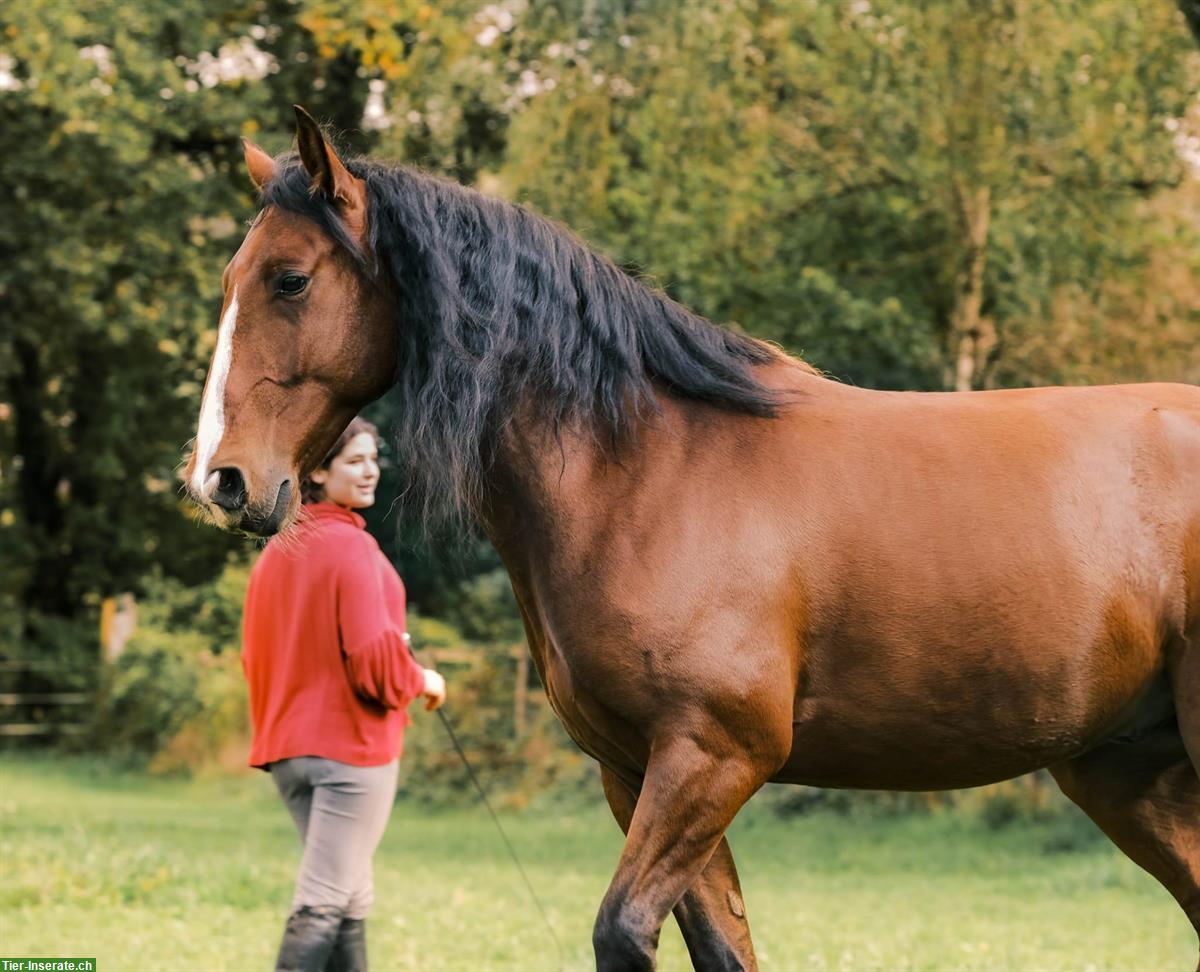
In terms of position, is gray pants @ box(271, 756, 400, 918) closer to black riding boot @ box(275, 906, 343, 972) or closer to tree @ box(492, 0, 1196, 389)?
black riding boot @ box(275, 906, 343, 972)

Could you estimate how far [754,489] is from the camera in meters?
3.42

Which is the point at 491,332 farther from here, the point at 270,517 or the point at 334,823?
the point at 334,823

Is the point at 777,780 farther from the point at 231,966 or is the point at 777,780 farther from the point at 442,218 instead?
the point at 231,966

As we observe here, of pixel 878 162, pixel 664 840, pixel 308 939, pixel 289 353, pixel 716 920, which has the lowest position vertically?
pixel 308 939

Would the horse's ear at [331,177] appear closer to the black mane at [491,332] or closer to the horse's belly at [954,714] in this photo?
the black mane at [491,332]

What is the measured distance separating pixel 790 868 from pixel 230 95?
1147 cm

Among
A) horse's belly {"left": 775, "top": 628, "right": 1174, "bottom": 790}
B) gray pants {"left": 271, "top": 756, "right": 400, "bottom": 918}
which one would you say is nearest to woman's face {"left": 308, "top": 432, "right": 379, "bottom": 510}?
gray pants {"left": 271, "top": 756, "right": 400, "bottom": 918}

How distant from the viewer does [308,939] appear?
465 cm

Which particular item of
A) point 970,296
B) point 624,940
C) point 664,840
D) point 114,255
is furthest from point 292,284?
point 114,255

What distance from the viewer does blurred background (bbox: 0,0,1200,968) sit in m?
13.5

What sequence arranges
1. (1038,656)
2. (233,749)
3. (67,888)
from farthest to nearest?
1. (233,749)
2. (67,888)
3. (1038,656)

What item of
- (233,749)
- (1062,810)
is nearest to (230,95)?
(233,749)

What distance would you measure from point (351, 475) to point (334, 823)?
119cm

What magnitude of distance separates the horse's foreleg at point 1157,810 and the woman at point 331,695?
7.36 ft
